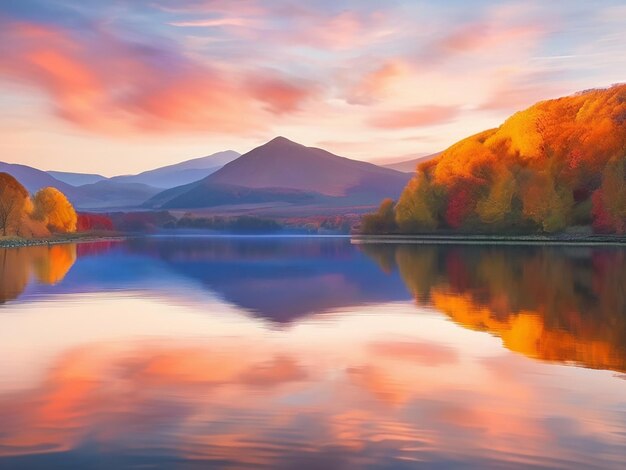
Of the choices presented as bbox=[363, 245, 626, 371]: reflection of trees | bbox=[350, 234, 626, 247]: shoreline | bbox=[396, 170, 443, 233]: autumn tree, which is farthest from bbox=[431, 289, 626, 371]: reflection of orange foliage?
bbox=[396, 170, 443, 233]: autumn tree

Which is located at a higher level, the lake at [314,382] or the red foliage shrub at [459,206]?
the red foliage shrub at [459,206]

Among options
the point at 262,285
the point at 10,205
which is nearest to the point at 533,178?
the point at 262,285

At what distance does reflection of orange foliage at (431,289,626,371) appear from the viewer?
17733 millimetres

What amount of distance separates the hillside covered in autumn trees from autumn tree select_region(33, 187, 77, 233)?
6189 cm

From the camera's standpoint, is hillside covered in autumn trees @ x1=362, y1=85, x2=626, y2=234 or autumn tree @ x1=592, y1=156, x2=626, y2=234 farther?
hillside covered in autumn trees @ x1=362, y1=85, x2=626, y2=234

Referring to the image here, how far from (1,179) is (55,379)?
11925 cm

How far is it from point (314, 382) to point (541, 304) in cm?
1664

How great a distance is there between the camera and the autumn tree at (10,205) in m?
120

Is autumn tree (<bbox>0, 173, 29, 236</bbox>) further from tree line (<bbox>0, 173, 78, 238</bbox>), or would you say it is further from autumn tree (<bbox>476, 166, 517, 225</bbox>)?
autumn tree (<bbox>476, 166, 517, 225</bbox>)

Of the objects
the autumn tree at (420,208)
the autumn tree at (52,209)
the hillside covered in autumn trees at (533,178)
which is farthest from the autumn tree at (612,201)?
the autumn tree at (52,209)

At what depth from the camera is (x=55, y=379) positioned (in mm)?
15594

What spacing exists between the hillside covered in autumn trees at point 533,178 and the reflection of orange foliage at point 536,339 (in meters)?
78.1

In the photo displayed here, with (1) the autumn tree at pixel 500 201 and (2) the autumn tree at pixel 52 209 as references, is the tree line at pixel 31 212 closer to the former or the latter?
(2) the autumn tree at pixel 52 209

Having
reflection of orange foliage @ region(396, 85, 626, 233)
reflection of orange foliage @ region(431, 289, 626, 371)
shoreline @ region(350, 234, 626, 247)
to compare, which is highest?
reflection of orange foliage @ region(396, 85, 626, 233)
